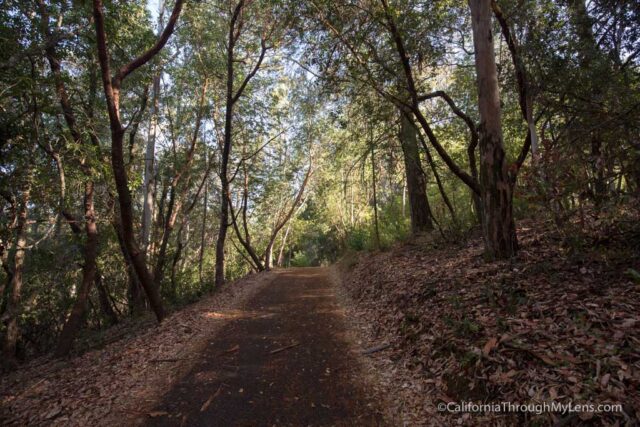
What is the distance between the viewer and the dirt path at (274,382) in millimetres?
3766

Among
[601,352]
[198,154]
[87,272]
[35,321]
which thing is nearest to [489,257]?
[601,352]

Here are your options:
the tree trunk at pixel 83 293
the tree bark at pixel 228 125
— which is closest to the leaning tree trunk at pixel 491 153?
the tree bark at pixel 228 125

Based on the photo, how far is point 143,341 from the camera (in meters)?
7.02

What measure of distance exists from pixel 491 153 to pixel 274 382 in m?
4.94

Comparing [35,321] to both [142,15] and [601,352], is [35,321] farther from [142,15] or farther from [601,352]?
[601,352]

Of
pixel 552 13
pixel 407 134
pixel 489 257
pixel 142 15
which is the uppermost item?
pixel 142 15

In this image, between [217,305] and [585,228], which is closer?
[585,228]

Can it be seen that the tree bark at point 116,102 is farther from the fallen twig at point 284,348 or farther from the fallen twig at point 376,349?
the fallen twig at point 376,349

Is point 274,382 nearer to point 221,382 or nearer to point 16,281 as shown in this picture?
point 221,382

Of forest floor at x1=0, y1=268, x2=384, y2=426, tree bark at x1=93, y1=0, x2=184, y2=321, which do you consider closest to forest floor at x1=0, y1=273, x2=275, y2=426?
forest floor at x1=0, y1=268, x2=384, y2=426

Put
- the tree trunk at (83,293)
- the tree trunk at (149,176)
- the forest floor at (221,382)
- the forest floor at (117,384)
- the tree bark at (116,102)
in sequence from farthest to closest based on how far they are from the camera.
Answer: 1. the tree trunk at (149,176)
2. the tree trunk at (83,293)
3. the tree bark at (116,102)
4. the forest floor at (117,384)
5. the forest floor at (221,382)

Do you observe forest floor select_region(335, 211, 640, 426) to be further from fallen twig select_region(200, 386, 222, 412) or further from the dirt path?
fallen twig select_region(200, 386, 222, 412)

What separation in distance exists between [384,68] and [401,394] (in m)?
6.02

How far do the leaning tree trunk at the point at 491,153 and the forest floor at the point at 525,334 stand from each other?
448 millimetres
